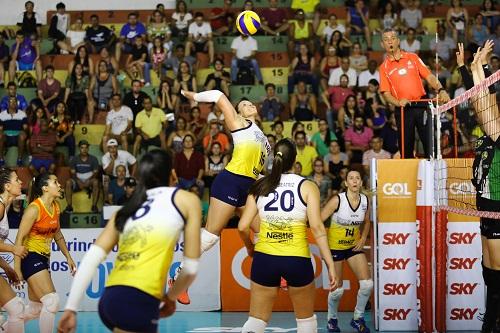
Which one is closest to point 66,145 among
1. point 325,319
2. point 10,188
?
point 325,319

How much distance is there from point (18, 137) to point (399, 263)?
9266mm

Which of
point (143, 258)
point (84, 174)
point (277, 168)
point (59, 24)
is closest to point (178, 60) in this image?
point (59, 24)

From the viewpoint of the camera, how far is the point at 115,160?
1738 centimetres

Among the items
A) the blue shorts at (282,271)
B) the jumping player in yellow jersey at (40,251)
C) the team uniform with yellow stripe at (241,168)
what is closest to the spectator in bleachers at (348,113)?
the team uniform with yellow stripe at (241,168)

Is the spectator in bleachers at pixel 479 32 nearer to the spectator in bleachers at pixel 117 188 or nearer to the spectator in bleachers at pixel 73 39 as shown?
the spectator in bleachers at pixel 117 188

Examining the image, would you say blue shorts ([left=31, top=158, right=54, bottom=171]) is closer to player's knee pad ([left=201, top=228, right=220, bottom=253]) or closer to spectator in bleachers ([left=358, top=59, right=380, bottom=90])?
spectator in bleachers ([left=358, top=59, right=380, bottom=90])

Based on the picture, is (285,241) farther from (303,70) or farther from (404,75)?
(303,70)

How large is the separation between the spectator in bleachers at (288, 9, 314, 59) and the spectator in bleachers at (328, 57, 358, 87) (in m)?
1.20

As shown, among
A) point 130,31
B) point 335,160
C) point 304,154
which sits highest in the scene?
point 130,31

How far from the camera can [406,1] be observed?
67.9 ft

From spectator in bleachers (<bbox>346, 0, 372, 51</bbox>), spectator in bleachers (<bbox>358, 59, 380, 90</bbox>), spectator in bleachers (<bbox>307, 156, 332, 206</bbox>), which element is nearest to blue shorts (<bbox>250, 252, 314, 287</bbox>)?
spectator in bleachers (<bbox>307, 156, 332, 206</bbox>)

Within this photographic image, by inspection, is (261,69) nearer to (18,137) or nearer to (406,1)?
(406,1)

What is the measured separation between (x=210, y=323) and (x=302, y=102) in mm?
6634

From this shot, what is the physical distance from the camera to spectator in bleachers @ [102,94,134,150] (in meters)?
18.1
